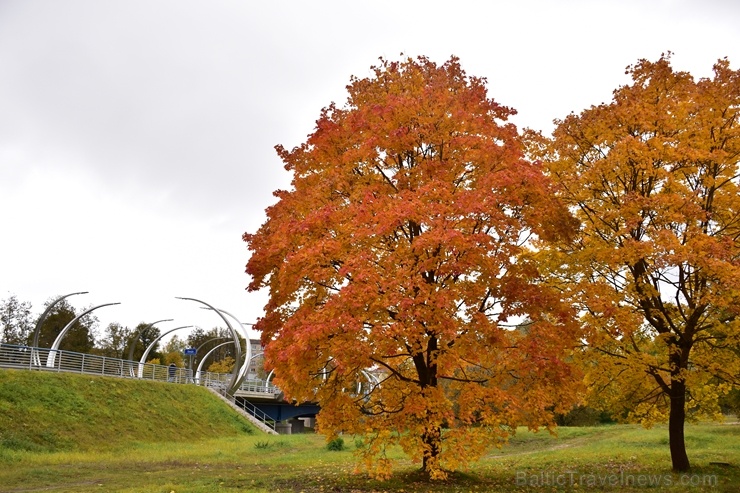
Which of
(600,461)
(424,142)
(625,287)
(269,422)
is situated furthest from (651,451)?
(269,422)

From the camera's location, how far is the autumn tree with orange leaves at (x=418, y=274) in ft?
34.4

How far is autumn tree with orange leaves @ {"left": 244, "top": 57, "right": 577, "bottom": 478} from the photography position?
10484 millimetres

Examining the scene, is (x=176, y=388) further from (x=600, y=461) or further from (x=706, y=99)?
(x=706, y=99)

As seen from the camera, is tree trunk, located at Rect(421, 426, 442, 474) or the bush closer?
tree trunk, located at Rect(421, 426, 442, 474)

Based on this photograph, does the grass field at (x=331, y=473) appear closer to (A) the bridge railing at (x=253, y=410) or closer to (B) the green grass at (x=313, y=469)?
(B) the green grass at (x=313, y=469)

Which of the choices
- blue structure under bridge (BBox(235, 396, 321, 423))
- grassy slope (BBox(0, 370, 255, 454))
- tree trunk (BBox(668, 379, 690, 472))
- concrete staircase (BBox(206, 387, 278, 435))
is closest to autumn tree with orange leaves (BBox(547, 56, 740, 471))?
tree trunk (BBox(668, 379, 690, 472))

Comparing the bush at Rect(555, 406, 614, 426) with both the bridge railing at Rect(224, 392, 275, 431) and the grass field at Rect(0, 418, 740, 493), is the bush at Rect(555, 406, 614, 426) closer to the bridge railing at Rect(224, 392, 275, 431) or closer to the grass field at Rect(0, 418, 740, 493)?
the grass field at Rect(0, 418, 740, 493)

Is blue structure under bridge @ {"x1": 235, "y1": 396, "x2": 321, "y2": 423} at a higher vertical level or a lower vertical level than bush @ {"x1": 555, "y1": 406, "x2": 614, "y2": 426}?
lower

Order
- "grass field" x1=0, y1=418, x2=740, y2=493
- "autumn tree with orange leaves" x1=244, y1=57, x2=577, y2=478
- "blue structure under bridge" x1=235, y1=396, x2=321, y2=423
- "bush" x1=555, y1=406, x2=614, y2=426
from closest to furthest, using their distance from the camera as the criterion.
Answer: "autumn tree with orange leaves" x1=244, y1=57, x2=577, y2=478 < "grass field" x1=0, y1=418, x2=740, y2=493 < "bush" x1=555, y1=406, x2=614, y2=426 < "blue structure under bridge" x1=235, y1=396, x2=321, y2=423

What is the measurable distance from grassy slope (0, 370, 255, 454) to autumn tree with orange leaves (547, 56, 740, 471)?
1906 cm

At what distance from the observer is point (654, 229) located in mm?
12594

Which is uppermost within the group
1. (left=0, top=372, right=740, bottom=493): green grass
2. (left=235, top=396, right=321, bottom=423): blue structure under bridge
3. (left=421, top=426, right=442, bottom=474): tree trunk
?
(left=421, top=426, right=442, bottom=474): tree trunk

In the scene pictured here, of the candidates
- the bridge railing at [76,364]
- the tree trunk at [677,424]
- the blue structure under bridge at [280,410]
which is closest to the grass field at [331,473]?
the tree trunk at [677,424]

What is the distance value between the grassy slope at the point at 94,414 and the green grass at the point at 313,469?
21 cm
